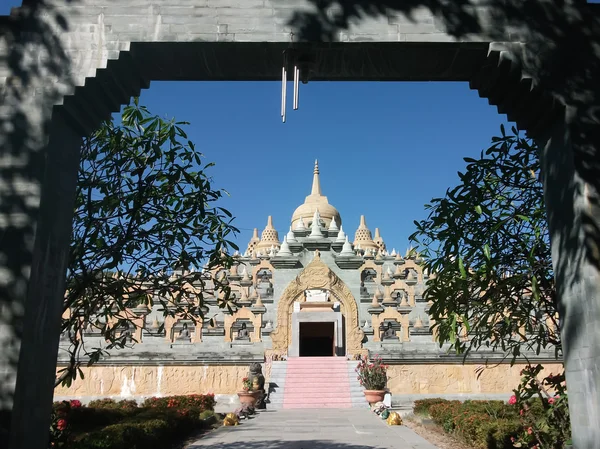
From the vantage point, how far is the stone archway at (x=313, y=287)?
2666 cm

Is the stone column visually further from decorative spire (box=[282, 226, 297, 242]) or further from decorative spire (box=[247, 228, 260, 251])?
decorative spire (box=[247, 228, 260, 251])

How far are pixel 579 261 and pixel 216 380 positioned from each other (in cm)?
1894

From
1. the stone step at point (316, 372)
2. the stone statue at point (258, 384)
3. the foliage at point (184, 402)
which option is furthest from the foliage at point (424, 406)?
the foliage at point (184, 402)

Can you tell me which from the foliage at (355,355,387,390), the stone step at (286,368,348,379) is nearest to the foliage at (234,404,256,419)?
the foliage at (355,355,387,390)

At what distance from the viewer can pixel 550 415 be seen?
809 centimetres

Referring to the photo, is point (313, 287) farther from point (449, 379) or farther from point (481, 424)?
point (481, 424)

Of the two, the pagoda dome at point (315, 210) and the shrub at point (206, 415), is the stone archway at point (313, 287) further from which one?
the pagoda dome at point (315, 210)

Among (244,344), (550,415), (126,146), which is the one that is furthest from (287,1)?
(244,344)

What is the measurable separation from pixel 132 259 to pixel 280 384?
14.1 metres

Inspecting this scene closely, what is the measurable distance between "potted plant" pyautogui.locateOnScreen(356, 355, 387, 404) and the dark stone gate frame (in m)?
14.0

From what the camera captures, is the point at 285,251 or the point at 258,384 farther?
the point at 285,251

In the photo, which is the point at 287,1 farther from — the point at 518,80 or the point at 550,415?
the point at 550,415

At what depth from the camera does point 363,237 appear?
161 feet

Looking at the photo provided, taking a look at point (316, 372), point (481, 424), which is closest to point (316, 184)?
point (316, 372)
